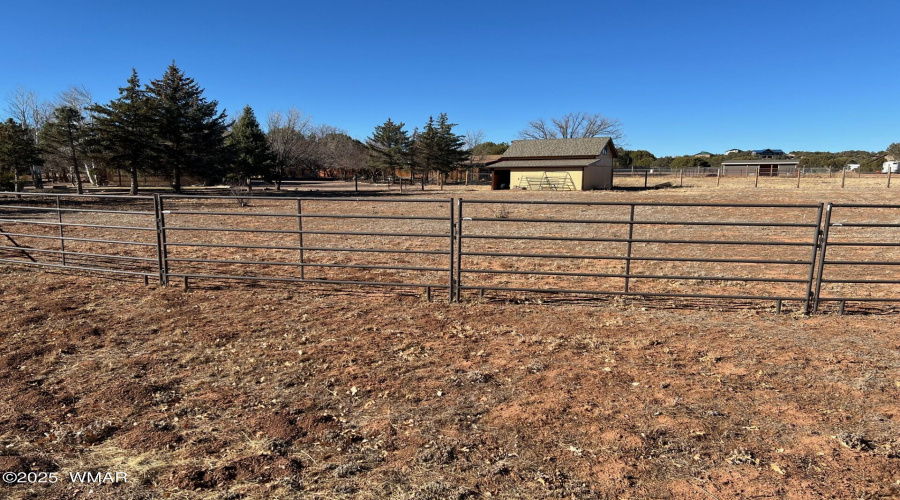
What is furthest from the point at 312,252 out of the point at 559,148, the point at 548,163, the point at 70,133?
the point at 559,148

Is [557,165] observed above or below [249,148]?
below

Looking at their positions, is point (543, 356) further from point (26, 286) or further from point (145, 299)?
point (26, 286)

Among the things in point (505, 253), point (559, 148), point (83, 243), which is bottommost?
point (83, 243)

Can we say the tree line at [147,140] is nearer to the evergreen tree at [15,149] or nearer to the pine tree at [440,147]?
the evergreen tree at [15,149]

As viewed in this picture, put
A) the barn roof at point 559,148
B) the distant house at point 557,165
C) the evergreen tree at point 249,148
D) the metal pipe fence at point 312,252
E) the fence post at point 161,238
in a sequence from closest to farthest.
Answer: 1. the metal pipe fence at point 312,252
2. the fence post at point 161,238
3. the evergreen tree at point 249,148
4. the distant house at point 557,165
5. the barn roof at point 559,148

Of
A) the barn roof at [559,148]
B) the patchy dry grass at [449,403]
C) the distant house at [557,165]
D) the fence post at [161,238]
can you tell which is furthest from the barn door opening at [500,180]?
the patchy dry grass at [449,403]

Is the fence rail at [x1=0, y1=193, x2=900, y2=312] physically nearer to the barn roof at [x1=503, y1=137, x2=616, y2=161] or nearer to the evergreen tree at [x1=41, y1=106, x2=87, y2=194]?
the evergreen tree at [x1=41, y1=106, x2=87, y2=194]

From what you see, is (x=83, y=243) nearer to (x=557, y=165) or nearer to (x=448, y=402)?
(x=448, y=402)

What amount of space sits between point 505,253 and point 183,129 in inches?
1265

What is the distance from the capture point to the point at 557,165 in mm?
41219

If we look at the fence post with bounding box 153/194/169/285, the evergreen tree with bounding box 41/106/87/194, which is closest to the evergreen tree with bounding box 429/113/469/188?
the evergreen tree with bounding box 41/106/87/194

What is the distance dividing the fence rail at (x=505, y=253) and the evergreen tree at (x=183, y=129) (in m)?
15.0

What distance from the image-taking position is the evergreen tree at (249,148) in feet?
124

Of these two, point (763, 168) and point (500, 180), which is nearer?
point (500, 180)
